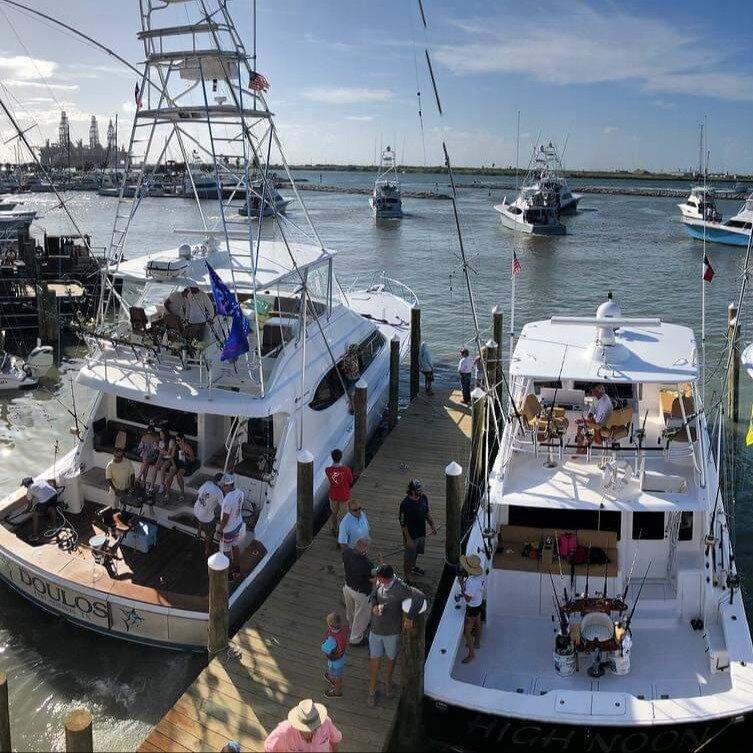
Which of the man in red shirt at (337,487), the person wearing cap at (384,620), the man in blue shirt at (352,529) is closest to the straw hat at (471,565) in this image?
the man in blue shirt at (352,529)

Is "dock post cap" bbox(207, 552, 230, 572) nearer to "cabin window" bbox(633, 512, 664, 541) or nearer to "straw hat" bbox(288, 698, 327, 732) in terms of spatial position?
"straw hat" bbox(288, 698, 327, 732)

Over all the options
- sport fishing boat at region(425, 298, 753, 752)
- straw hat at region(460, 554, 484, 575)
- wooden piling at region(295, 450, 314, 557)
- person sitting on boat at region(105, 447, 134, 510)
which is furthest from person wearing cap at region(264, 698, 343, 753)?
person sitting on boat at region(105, 447, 134, 510)

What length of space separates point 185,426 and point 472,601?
18.3ft

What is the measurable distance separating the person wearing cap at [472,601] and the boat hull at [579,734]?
92cm

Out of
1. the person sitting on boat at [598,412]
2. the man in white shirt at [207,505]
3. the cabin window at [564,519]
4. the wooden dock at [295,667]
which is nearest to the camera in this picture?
the wooden dock at [295,667]

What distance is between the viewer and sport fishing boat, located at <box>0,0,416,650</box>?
1022cm

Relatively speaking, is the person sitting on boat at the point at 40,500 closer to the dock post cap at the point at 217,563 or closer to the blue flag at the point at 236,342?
the blue flag at the point at 236,342

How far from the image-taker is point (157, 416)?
1243 centimetres

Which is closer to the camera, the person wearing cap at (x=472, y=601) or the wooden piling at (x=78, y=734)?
the wooden piling at (x=78, y=734)

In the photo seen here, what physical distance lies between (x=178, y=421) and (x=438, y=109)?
635 cm

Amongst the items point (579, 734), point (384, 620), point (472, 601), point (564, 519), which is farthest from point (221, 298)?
point (579, 734)

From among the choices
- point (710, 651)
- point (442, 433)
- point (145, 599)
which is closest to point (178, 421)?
point (145, 599)

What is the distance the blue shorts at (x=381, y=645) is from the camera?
8.09 metres

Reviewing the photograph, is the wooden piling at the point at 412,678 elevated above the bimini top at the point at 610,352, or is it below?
below
